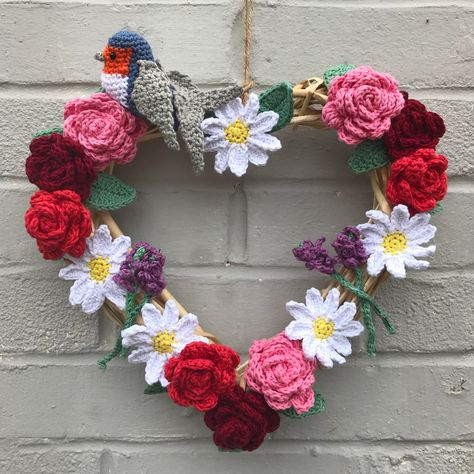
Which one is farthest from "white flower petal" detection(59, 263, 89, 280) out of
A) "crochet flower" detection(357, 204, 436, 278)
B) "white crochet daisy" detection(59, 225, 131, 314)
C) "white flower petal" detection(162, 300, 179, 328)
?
"crochet flower" detection(357, 204, 436, 278)

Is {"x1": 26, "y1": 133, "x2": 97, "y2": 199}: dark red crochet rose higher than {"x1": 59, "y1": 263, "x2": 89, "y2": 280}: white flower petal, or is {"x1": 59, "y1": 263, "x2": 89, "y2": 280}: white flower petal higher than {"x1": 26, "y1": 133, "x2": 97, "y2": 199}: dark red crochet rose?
{"x1": 26, "y1": 133, "x2": 97, "y2": 199}: dark red crochet rose

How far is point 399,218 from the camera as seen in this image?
2.06 feet

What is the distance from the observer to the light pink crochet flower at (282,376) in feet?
1.99

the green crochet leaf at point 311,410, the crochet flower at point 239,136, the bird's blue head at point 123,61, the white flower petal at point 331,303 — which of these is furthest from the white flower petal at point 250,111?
the green crochet leaf at point 311,410

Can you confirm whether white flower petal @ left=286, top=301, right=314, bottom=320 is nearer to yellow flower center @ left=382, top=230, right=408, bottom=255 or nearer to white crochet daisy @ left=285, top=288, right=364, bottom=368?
white crochet daisy @ left=285, top=288, right=364, bottom=368

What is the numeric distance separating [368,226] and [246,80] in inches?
9.6

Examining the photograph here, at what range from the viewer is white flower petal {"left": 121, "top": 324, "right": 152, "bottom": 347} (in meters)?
0.62

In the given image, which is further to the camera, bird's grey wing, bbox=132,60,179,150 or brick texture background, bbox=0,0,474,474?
brick texture background, bbox=0,0,474,474

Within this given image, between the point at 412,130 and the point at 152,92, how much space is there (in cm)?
30

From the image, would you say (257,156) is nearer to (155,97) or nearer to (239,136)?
(239,136)

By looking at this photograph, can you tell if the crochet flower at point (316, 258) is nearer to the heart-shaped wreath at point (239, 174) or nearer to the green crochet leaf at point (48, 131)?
the heart-shaped wreath at point (239, 174)

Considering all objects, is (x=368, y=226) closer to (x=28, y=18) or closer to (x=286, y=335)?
(x=286, y=335)

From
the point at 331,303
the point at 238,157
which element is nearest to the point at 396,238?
the point at 331,303

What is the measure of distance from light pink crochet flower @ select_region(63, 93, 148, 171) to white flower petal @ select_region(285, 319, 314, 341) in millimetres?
283
